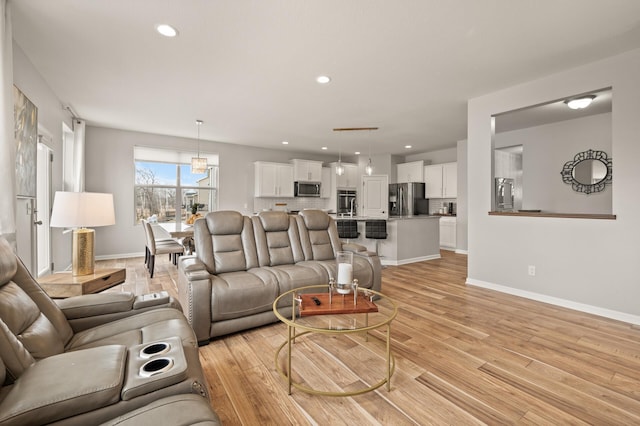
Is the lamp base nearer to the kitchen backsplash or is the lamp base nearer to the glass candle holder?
the glass candle holder

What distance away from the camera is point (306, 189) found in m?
8.09

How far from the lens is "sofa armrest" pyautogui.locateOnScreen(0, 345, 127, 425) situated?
0.89m

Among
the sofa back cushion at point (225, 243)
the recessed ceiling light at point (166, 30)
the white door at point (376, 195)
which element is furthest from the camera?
the white door at point (376, 195)

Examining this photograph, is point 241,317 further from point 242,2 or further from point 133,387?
point 242,2

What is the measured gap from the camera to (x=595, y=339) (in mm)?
2551

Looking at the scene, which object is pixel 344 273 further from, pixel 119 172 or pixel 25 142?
pixel 119 172

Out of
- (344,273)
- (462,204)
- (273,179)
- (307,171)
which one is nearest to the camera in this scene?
(344,273)

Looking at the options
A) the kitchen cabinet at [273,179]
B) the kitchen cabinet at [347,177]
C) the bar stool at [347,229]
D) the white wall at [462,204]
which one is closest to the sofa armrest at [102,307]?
the bar stool at [347,229]

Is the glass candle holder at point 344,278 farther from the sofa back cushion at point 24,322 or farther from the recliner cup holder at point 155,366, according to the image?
the sofa back cushion at point 24,322

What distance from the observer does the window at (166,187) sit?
633cm

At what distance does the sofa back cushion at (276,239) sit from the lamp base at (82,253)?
1483 mm

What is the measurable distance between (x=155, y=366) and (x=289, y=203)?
7181mm

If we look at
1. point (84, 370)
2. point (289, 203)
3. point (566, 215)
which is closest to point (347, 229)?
point (566, 215)

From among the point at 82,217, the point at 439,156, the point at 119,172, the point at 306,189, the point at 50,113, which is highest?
the point at 439,156
